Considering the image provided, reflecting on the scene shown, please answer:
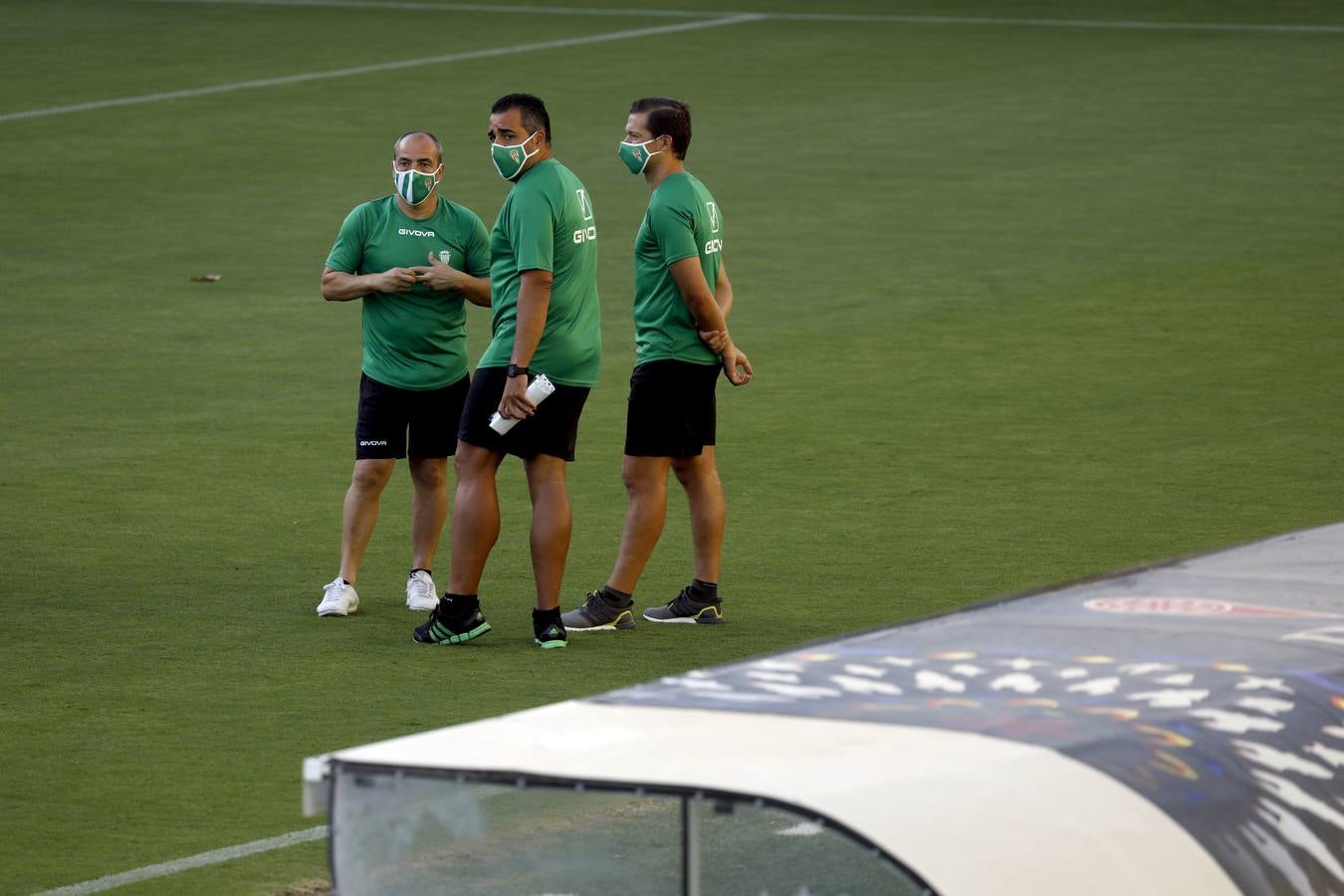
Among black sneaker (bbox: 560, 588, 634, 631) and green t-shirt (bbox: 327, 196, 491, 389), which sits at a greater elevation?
green t-shirt (bbox: 327, 196, 491, 389)

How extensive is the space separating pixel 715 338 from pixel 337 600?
1758 mm

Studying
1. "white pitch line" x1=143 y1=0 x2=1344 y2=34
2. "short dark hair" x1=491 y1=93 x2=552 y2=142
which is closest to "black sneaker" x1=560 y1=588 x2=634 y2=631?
"short dark hair" x1=491 y1=93 x2=552 y2=142

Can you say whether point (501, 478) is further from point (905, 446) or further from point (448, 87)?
point (448, 87)

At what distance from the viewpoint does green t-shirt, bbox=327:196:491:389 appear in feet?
31.4

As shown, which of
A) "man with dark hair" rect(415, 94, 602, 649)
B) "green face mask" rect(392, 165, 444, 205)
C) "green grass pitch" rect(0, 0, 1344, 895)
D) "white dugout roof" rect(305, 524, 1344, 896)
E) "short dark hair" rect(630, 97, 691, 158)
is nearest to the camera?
"white dugout roof" rect(305, 524, 1344, 896)

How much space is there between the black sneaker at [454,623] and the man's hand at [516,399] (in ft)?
2.45

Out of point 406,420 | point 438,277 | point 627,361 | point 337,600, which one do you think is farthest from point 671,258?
point 627,361

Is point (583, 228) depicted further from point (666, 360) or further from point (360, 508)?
point (360, 508)

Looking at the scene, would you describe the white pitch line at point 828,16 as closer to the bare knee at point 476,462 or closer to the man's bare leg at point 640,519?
the man's bare leg at point 640,519

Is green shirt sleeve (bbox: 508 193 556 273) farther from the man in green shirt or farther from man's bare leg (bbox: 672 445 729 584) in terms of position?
man's bare leg (bbox: 672 445 729 584)

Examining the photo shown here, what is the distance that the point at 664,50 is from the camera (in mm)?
29531

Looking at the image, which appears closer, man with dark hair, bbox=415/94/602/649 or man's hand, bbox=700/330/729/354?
man with dark hair, bbox=415/94/602/649

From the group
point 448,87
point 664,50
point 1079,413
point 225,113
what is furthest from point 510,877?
point 664,50

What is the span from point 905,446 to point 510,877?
7253 millimetres
